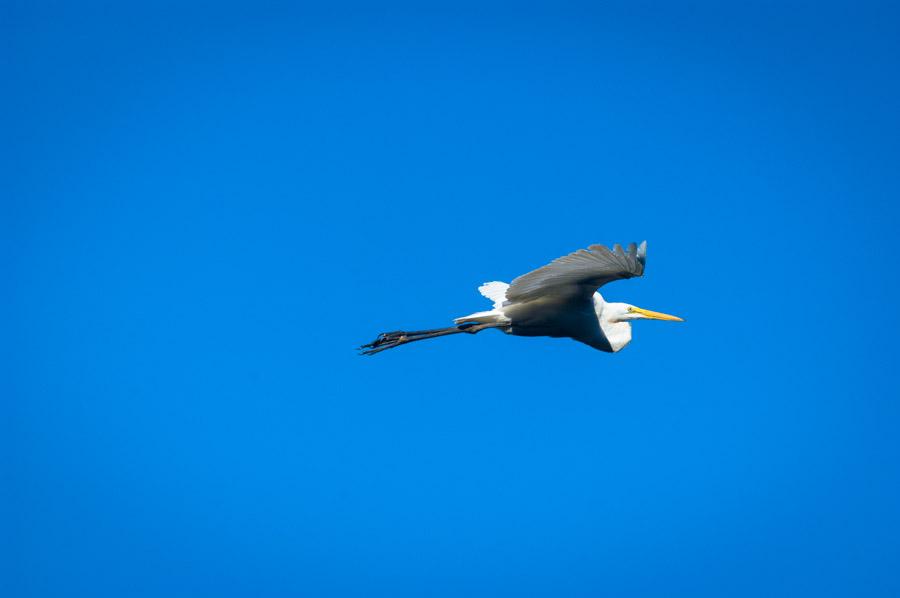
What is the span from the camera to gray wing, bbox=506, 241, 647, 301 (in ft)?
21.6

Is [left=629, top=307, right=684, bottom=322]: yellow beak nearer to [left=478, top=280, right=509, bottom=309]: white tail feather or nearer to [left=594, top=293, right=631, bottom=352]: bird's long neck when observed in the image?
[left=594, top=293, right=631, bottom=352]: bird's long neck

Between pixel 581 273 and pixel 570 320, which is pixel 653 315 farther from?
pixel 581 273

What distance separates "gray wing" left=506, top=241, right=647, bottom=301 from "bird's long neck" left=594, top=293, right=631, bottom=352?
2.89ft

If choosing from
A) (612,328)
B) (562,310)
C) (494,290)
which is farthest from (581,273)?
(494,290)

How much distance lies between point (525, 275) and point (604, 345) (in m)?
1.89

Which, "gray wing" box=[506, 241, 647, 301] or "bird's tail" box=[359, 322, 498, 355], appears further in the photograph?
"bird's tail" box=[359, 322, 498, 355]

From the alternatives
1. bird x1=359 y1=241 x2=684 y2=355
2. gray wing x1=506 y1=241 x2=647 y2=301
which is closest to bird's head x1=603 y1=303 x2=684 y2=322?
bird x1=359 y1=241 x2=684 y2=355

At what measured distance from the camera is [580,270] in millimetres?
7168

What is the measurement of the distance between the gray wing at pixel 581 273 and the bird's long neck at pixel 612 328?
2.89ft

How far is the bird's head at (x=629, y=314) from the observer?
898 centimetres

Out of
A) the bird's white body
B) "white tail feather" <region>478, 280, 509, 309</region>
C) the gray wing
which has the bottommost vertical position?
the gray wing

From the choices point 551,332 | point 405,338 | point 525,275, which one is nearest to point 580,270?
point 525,275

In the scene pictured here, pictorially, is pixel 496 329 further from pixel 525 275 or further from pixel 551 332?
pixel 525 275

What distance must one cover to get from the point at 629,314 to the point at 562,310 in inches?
46.5
